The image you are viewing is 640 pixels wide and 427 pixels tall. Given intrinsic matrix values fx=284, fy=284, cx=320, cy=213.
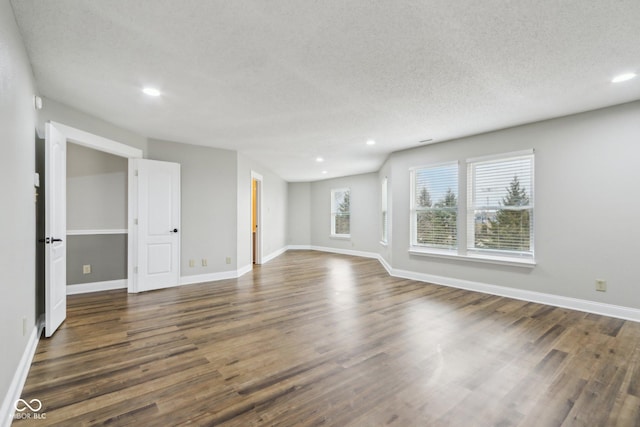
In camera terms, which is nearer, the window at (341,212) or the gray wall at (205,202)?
the gray wall at (205,202)

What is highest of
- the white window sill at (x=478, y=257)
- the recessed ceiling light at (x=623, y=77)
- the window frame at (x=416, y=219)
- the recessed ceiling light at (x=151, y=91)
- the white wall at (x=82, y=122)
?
the recessed ceiling light at (x=623, y=77)

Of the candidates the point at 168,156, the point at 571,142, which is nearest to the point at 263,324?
the point at 168,156

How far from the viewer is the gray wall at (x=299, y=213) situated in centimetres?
1023

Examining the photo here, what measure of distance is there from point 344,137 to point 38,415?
440 cm

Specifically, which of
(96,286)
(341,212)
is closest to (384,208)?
(341,212)

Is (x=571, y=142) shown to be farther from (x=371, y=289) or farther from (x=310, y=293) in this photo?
(x=310, y=293)

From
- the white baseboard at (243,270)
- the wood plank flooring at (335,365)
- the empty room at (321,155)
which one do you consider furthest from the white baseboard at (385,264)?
the white baseboard at (243,270)

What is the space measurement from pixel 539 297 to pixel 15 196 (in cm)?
567

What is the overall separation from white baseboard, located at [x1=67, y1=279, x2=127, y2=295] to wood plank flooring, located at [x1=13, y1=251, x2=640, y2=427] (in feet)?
1.28

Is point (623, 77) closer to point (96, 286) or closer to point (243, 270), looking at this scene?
point (243, 270)

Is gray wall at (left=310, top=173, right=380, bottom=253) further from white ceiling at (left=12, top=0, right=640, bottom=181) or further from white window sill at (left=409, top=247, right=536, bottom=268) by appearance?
white ceiling at (left=12, top=0, right=640, bottom=181)

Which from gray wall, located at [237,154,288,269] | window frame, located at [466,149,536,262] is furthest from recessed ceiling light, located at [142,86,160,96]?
window frame, located at [466,149,536,262]

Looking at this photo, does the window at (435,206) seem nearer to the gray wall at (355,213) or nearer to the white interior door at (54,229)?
the gray wall at (355,213)

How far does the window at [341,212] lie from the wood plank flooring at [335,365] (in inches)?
207
